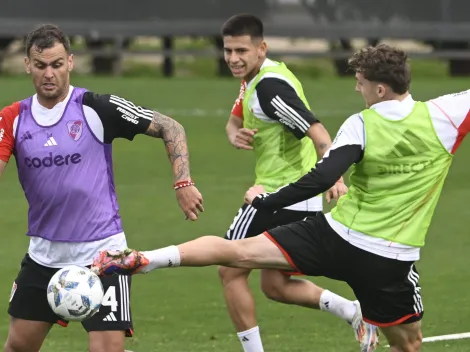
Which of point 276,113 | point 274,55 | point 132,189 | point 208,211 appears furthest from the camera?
point 274,55

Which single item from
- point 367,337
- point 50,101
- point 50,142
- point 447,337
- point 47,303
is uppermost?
point 50,101

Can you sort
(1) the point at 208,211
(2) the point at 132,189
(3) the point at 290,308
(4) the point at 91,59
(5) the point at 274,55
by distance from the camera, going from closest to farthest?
(3) the point at 290,308, (1) the point at 208,211, (2) the point at 132,189, (5) the point at 274,55, (4) the point at 91,59

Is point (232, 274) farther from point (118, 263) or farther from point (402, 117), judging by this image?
point (402, 117)

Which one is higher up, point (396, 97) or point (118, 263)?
point (396, 97)

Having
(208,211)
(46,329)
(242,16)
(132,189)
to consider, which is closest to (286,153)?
(242,16)

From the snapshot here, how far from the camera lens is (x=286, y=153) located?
963cm

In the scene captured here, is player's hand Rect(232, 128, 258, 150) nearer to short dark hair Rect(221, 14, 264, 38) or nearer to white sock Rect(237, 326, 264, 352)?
short dark hair Rect(221, 14, 264, 38)

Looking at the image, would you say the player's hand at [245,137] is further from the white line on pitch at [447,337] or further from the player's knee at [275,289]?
the white line on pitch at [447,337]

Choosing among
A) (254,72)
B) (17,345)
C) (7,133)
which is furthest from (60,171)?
(254,72)

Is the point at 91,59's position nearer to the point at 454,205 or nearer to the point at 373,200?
the point at 454,205

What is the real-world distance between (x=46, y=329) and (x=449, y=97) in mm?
2912

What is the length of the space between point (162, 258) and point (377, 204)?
54.6 inches

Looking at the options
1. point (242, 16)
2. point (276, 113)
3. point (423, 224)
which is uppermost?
point (242, 16)

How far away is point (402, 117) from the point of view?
311 inches
